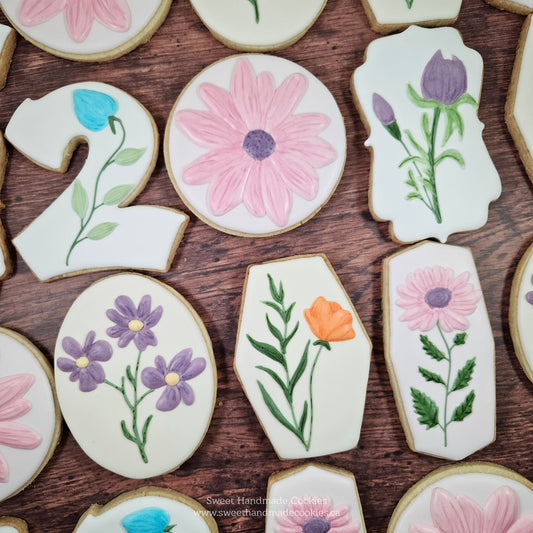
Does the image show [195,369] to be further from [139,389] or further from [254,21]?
[254,21]

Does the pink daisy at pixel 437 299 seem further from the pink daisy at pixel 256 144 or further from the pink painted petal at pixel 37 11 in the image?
the pink painted petal at pixel 37 11

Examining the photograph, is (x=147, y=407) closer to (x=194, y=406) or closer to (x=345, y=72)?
(x=194, y=406)

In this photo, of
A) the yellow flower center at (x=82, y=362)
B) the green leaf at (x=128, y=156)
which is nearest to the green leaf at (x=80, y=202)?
the green leaf at (x=128, y=156)

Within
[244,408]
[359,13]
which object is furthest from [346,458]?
[359,13]

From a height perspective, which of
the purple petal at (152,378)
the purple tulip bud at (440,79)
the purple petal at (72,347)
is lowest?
the purple petal at (152,378)

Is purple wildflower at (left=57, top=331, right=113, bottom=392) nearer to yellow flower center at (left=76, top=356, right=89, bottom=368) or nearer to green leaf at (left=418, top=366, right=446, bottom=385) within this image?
yellow flower center at (left=76, top=356, right=89, bottom=368)

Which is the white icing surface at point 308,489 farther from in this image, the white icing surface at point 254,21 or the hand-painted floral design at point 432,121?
the white icing surface at point 254,21

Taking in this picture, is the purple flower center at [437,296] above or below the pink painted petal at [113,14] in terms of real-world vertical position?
below
